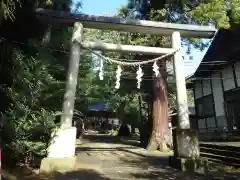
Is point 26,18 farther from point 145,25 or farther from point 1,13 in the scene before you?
point 145,25

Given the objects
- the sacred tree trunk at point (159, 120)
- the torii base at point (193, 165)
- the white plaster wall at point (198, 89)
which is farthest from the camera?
the white plaster wall at point (198, 89)

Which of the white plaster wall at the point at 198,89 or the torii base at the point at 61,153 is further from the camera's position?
the white plaster wall at the point at 198,89

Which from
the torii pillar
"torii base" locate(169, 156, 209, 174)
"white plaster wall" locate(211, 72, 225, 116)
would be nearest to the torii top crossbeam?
the torii pillar

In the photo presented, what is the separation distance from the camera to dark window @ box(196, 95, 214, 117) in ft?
69.3

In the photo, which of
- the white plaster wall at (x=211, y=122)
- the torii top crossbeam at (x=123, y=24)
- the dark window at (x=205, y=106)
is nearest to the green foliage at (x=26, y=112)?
the torii top crossbeam at (x=123, y=24)

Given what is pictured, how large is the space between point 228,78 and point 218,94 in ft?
6.12

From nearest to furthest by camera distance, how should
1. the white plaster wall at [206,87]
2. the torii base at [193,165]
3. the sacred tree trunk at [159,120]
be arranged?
the torii base at [193,165]
the sacred tree trunk at [159,120]
the white plaster wall at [206,87]

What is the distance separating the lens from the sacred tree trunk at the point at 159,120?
1325 cm

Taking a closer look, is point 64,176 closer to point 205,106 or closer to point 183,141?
point 183,141

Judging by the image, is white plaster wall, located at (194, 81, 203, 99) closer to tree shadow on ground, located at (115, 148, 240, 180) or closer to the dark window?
the dark window

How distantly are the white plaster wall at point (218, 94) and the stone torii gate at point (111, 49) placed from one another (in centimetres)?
1013

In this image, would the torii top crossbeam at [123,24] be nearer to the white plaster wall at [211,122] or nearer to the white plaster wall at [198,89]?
the white plaster wall at [211,122]

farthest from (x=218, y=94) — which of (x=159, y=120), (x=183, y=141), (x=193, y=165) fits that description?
(x=193, y=165)

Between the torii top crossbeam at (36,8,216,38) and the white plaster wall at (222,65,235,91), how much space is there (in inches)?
348
